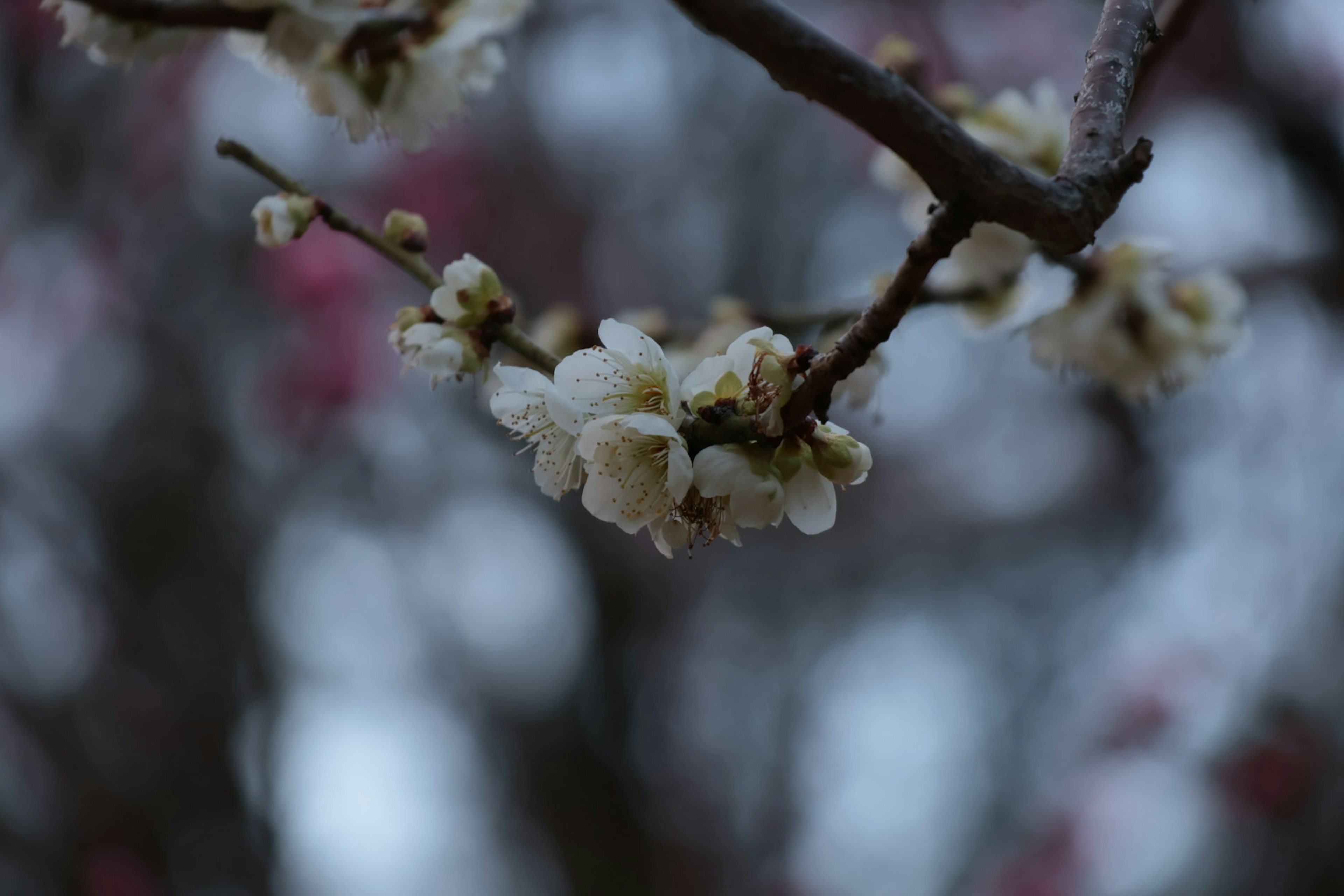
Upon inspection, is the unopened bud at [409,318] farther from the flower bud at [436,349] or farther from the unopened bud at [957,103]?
the unopened bud at [957,103]

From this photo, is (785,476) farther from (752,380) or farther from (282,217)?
(282,217)

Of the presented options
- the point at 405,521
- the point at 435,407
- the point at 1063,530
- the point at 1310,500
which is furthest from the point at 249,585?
the point at 1310,500

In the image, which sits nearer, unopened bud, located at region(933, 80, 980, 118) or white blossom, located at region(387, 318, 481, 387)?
white blossom, located at region(387, 318, 481, 387)

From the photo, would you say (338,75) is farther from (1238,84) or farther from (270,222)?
(1238,84)

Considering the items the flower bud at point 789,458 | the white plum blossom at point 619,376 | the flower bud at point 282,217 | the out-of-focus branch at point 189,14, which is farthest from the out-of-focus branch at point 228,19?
the flower bud at point 789,458

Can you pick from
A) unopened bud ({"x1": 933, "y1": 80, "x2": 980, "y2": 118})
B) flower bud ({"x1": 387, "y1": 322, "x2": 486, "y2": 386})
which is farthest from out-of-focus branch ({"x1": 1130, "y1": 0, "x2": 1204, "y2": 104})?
flower bud ({"x1": 387, "y1": 322, "x2": 486, "y2": 386})

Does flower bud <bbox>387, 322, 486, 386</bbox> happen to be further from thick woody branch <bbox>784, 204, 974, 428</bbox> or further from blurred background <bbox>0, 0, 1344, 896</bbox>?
blurred background <bbox>0, 0, 1344, 896</bbox>
